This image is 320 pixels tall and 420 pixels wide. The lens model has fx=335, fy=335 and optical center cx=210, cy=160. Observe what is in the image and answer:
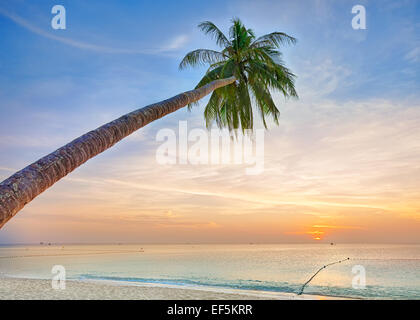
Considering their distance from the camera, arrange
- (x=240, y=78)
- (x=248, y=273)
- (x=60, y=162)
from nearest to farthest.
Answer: (x=60, y=162), (x=240, y=78), (x=248, y=273)

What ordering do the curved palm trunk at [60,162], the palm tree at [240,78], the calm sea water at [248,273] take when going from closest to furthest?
the curved palm trunk at [60,162]
the palm tree at [240,78]
the calm sea water at [248,273]

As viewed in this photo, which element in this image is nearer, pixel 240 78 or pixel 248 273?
pixel 240 78

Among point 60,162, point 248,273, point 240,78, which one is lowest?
point 248,273

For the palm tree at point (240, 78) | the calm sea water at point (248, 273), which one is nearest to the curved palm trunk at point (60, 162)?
the palm tree at point (240, 78)

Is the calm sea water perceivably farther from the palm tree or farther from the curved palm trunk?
the curved palm trunk

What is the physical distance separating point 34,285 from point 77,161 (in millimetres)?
20975

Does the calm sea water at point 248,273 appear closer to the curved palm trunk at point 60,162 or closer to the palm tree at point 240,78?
the palm tree at point 240,78

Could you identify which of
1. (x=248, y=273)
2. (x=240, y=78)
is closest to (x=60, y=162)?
(x=240, y=78)

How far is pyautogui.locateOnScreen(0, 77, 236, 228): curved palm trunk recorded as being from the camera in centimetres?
298

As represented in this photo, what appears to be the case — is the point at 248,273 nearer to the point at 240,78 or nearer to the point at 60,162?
the point at 240,78

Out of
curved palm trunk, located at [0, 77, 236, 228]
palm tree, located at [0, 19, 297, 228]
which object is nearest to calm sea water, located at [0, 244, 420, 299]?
palm tree, located at [0, 19, 297, 228]

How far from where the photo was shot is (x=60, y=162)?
3828mm

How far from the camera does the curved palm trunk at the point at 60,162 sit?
2984 millimetres
